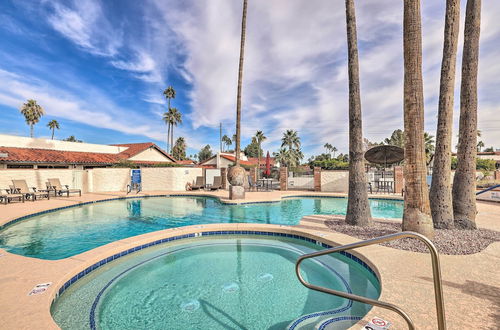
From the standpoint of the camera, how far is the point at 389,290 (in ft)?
10.9

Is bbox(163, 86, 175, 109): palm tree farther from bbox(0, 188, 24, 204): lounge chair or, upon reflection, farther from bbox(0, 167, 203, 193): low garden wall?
bbox(0, 188, 24, 204): lounge chair

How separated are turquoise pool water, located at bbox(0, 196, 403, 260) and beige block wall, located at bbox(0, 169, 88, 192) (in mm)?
5367

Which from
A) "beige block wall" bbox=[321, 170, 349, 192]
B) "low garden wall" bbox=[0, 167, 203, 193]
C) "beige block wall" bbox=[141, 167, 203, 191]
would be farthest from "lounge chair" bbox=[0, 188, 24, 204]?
"beige block wall" bbox=[321, 170, 349, 192]

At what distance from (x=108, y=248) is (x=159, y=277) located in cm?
165

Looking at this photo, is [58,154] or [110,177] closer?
[110,177]

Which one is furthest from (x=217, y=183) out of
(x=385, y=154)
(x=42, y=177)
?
(x=42, y=177)

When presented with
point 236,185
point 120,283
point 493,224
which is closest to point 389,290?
point 120,283

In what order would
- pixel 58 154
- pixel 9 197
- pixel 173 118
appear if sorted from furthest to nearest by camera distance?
pixel 173 118
pixel 58 154
pixel 9 197

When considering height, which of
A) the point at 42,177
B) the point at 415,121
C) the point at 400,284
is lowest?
the point at 400,284

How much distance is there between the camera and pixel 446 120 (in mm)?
5871

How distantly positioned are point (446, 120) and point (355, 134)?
2.21 meters

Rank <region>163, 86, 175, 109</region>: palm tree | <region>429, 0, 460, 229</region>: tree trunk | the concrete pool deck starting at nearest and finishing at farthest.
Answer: the concrete pool deck
<region>429, 0, 460, 229</region>: tree trunk
<region>163, 86, 175, 109</region>: palm tree

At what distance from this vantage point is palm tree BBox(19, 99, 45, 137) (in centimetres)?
3991

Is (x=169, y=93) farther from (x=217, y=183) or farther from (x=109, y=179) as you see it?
(x=217, y=183)
